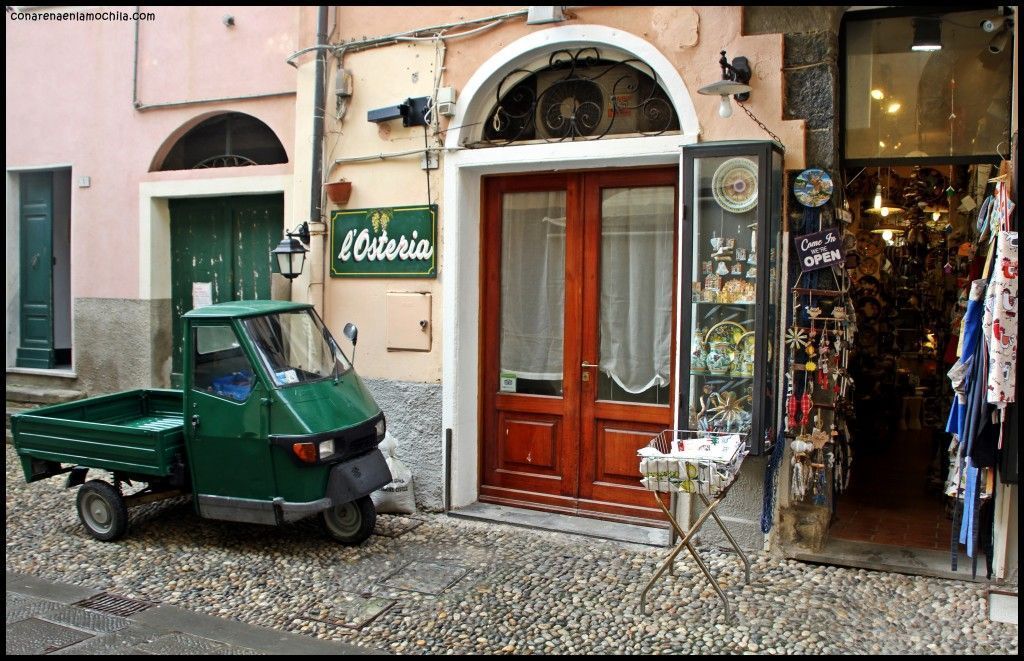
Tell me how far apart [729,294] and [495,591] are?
2500 mm

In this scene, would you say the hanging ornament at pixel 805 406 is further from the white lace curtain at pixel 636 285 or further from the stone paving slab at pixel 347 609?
the stone paving slab at pixel 347 609

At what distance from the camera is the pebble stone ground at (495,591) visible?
15.8ft

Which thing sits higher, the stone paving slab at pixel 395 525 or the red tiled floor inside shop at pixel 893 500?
the red tiled floor inside shop at pixel 893 500

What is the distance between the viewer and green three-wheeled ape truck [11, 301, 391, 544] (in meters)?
5.91

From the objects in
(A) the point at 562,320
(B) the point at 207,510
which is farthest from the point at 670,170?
(B) the point at 207,510

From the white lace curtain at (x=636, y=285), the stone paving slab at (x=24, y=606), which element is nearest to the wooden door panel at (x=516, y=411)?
the white lace curtain at (x=636, y=285)

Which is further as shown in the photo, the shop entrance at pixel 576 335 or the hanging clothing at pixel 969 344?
the shop entrance at pixel 576 335

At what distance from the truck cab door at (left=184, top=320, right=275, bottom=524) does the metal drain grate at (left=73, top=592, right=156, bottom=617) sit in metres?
0.86

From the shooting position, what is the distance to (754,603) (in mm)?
5258

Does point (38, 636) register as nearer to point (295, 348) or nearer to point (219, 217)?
point (295, 348)

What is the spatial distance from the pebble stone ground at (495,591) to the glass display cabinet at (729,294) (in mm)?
1047

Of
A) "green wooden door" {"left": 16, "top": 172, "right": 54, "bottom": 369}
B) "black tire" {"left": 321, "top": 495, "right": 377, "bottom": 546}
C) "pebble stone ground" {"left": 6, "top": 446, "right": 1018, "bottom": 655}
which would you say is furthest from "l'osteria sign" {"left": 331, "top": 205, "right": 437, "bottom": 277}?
"green wooden door" {"left": 16, "top": 172, "right": 54, "bottom": 369}

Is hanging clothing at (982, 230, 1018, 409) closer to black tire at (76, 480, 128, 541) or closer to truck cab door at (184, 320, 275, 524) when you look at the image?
truck cab door at (184, 320, 275, 524)

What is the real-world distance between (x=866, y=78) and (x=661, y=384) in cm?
261
